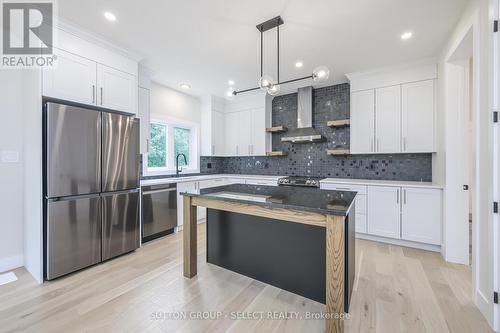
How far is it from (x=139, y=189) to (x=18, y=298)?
1.49 metres

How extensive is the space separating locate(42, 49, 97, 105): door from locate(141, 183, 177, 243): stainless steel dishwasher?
4.64 feet

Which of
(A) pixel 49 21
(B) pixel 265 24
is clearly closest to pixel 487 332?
(B) pixel 265 24

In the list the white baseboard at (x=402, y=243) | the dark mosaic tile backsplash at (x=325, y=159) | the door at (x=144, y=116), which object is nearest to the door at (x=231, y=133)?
the dark mosaic tile backsplash at (x=325, y=159)

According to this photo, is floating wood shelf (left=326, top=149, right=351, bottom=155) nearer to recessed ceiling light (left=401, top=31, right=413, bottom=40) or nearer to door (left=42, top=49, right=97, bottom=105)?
recessed ceiling light (left=401, top=31, right=413, bottom=40)

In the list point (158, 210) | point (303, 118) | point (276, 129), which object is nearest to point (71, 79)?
point (158, 210)

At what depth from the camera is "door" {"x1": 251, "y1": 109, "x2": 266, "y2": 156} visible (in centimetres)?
468

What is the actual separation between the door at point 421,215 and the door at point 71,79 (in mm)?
4379

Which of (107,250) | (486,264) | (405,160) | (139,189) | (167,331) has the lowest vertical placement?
(167,331)

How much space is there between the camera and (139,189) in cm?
301

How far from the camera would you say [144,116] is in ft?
11.1

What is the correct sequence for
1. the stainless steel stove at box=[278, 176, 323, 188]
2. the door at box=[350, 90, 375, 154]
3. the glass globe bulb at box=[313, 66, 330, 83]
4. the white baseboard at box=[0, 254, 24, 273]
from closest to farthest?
the glass globe bulb at box=[313, 66, 330, 83], the white baseboard at box=[0, 254, 24, 273], the door at box=[350, 90, 375, 154], the stainless steel stove at box=[278, 176, 323, 188]

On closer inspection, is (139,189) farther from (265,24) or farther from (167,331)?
(265,24)

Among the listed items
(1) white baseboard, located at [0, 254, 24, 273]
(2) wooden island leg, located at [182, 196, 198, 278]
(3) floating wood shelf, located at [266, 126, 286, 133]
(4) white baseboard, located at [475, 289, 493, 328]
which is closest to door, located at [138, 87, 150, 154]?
(2) wooden island leg, located at [182, 196, 198, 278]

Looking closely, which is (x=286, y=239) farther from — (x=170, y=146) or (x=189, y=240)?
(x=170, y=146)
